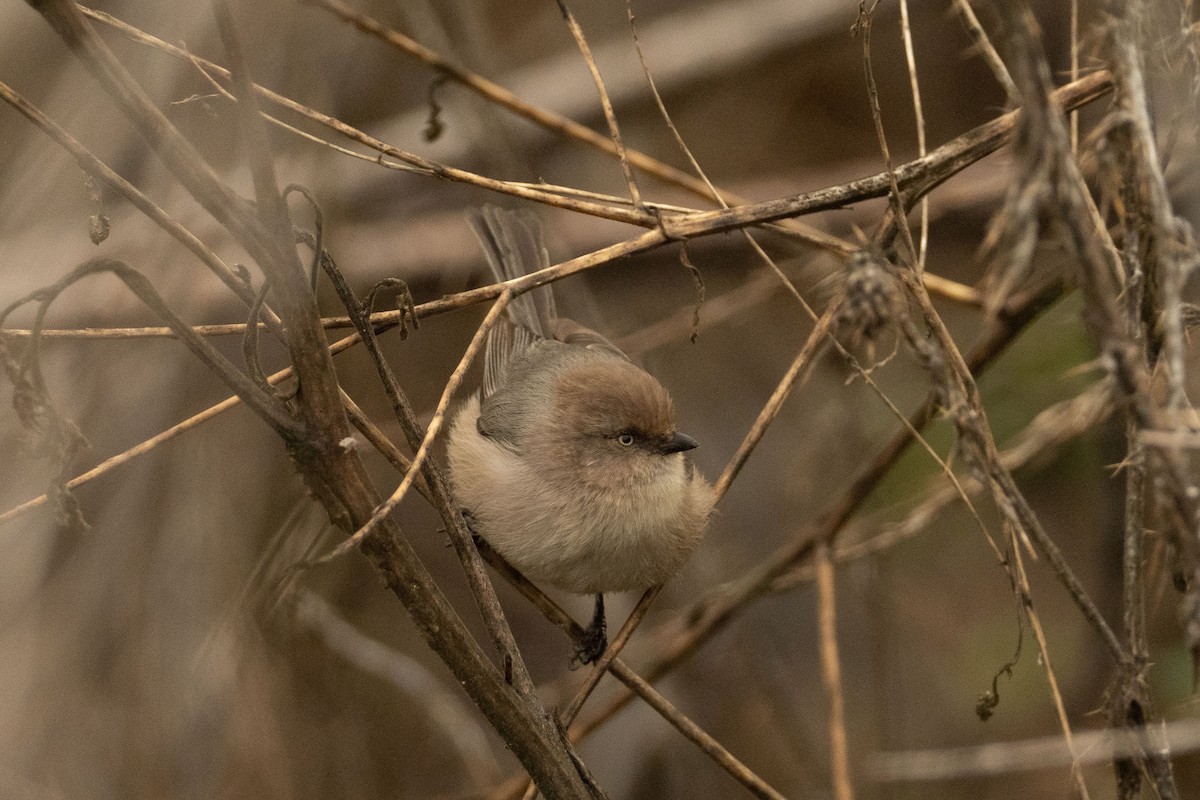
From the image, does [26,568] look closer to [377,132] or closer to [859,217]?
[377,132]

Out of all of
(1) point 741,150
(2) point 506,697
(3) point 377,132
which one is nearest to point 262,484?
(3) point 377,132

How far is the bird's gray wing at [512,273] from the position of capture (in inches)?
152

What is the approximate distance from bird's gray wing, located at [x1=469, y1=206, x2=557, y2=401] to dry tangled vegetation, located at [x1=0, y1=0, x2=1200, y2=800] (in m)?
0.25

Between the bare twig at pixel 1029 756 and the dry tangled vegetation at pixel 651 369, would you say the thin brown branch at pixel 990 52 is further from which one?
the bare twig at pixel 1029 756

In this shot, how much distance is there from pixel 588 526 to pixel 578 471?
0.23 m

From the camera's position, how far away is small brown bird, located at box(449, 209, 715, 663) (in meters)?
3.08

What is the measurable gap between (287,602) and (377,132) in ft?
12.8

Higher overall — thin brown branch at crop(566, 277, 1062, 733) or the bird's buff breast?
the bird's buff breast

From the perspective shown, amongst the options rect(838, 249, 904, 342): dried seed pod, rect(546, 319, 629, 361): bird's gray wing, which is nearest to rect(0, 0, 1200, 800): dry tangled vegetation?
rect(838, 249, 904, 342): dried seed pod

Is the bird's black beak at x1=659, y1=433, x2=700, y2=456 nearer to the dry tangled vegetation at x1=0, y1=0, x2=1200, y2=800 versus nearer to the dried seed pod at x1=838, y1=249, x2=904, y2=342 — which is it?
the dry tangled vegetation at x1=0, y1=0, x2=1200, y2=800

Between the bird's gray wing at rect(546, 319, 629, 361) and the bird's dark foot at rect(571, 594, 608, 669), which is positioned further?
the bird's gray wing at rect(546, 319, 629, 361)

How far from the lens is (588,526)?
3102 mm

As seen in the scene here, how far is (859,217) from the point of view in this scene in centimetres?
457

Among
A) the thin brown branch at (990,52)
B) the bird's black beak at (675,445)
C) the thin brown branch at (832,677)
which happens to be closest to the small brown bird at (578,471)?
the bird's black beak at (675,445)
